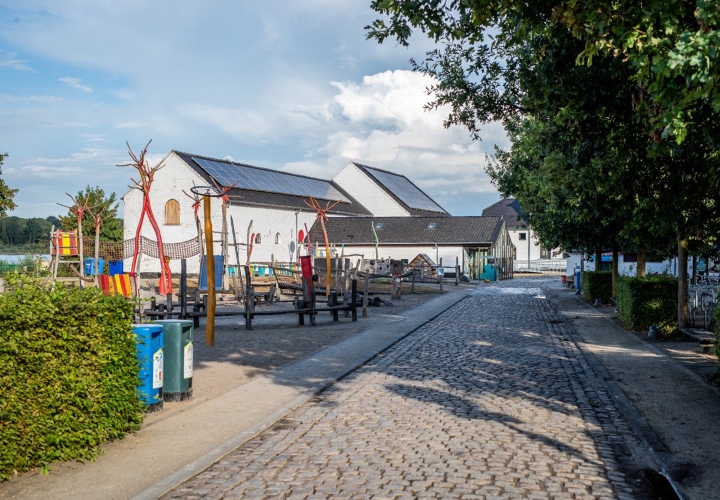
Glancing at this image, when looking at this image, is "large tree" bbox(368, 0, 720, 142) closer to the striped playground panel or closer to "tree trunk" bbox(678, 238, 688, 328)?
"tree trunk" bbox(678, 238, 688, 328)

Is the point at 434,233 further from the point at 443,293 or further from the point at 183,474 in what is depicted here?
the point at 183,474

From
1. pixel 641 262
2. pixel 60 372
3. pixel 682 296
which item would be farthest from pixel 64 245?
pixel 60 372

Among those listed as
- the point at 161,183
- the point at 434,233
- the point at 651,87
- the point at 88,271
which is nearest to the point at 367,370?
the point at 651,87

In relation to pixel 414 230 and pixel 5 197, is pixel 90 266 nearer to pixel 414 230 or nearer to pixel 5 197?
pixel 5 197

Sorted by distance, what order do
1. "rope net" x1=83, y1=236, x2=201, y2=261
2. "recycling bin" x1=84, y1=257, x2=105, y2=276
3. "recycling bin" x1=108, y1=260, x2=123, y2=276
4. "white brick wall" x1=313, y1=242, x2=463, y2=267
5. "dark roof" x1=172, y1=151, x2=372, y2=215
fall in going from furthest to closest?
"white brick wall" x1=313, y1=242, x2=463, y2=267, "dark roof" x1=172, y1=151, x2=372, y2=215, "rope net" x1=83, y1=236, x2=201, y2=261, "recycling bin" x1=84, y1=257, x2=105, y2=276, "recycling bin" x1=108, y1=260, x2=123, y2=276

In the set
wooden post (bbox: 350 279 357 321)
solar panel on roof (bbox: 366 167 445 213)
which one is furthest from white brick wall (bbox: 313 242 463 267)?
wooden post (bbox: 350 279 357 321)

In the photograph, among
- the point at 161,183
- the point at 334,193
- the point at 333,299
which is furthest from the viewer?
the point at 334,193

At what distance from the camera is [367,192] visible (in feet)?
245

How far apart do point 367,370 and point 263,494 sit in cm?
633

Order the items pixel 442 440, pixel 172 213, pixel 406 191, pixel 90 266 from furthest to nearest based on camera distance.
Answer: pixel 406 191
pixel 172 213
pixel 90 266
pixel 442 440

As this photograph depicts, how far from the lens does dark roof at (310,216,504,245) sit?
58.4 metres

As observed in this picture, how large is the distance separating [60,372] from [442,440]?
351 centimetres

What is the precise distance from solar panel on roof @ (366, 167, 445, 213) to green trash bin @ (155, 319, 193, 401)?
6599cm

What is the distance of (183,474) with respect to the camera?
239 inches
